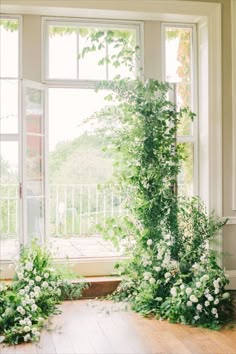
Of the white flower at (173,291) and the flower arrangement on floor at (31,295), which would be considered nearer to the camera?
the flower arrangement on floor at (31,295)

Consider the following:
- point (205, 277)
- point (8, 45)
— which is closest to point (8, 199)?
point (8, 45)

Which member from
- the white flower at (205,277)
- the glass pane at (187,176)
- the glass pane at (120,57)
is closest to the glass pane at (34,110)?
the glass pane at (120,57)

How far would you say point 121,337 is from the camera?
3.83 meters

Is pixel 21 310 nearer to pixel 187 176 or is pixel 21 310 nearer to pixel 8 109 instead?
pixel 8 109

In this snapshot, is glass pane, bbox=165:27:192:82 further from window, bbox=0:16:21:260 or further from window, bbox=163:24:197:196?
window, bbox=0:16:21:260

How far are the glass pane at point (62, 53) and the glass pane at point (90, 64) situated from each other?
66 mm

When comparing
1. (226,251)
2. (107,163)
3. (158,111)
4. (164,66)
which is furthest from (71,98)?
(226,251)

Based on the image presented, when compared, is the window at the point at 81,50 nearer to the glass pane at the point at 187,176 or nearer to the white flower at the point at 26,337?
the glass pane at the point at 187,176

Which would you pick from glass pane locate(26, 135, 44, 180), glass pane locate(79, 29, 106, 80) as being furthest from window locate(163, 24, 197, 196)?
glass pane locate(26, 135, 44, 180)

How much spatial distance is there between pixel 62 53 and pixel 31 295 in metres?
2.63

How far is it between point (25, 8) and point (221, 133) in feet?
7.85

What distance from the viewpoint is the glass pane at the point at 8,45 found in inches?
205

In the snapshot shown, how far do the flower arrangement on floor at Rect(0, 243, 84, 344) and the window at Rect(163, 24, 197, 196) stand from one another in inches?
66.7

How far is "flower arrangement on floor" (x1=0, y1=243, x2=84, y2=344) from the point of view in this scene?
3.81m
